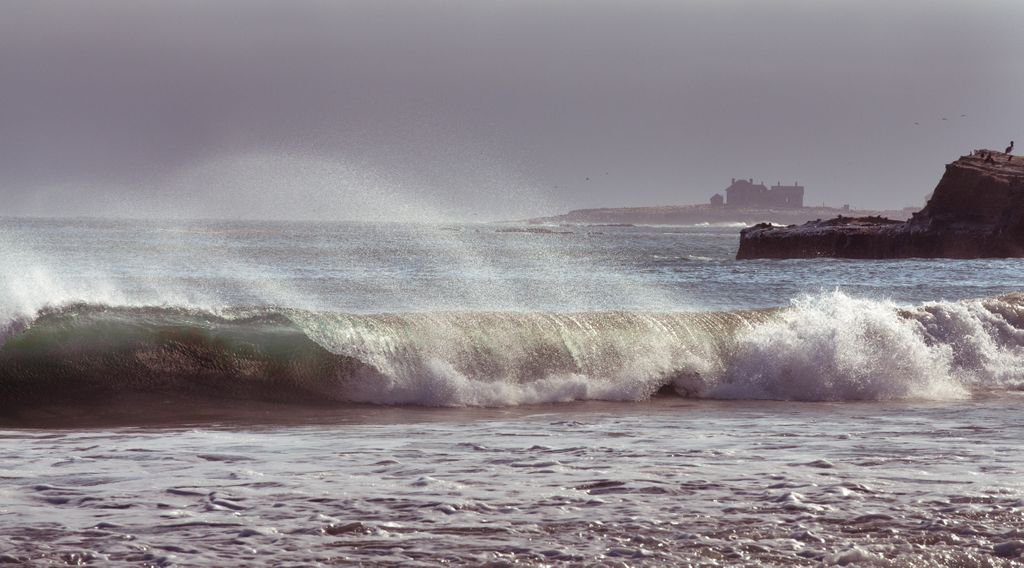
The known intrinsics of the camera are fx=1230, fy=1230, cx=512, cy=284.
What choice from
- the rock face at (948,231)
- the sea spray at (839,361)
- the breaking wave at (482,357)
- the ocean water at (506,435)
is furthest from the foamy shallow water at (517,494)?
the rock face at (948,231)

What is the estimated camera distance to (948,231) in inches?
2223

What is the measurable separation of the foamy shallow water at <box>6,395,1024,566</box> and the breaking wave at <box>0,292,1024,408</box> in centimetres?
198

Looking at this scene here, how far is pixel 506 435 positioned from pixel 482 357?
3639 mm

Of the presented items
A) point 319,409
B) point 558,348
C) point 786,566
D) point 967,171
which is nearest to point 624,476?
point 786,566

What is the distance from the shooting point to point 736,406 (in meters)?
12.1

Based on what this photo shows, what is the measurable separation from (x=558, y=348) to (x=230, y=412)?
12.5 ft

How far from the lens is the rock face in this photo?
54.5 metres

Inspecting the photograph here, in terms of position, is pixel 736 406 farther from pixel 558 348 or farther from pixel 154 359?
pixel 154 359

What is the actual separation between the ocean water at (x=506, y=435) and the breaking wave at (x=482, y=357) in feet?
0.11

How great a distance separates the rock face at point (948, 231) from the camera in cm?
5450

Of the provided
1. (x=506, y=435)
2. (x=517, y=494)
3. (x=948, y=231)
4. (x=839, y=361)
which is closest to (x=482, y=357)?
(x=506, y=435)

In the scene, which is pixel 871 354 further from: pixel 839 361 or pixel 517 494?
pixel 517 494

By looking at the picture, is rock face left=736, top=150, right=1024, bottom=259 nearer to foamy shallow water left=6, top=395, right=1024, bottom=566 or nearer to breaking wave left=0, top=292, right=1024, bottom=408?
breaking wave left=0, top=292, right=1024, bottom=408

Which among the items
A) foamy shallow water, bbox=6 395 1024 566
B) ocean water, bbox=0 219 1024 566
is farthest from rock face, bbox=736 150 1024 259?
foamy shallow water, bbox=6 395 1024 566
